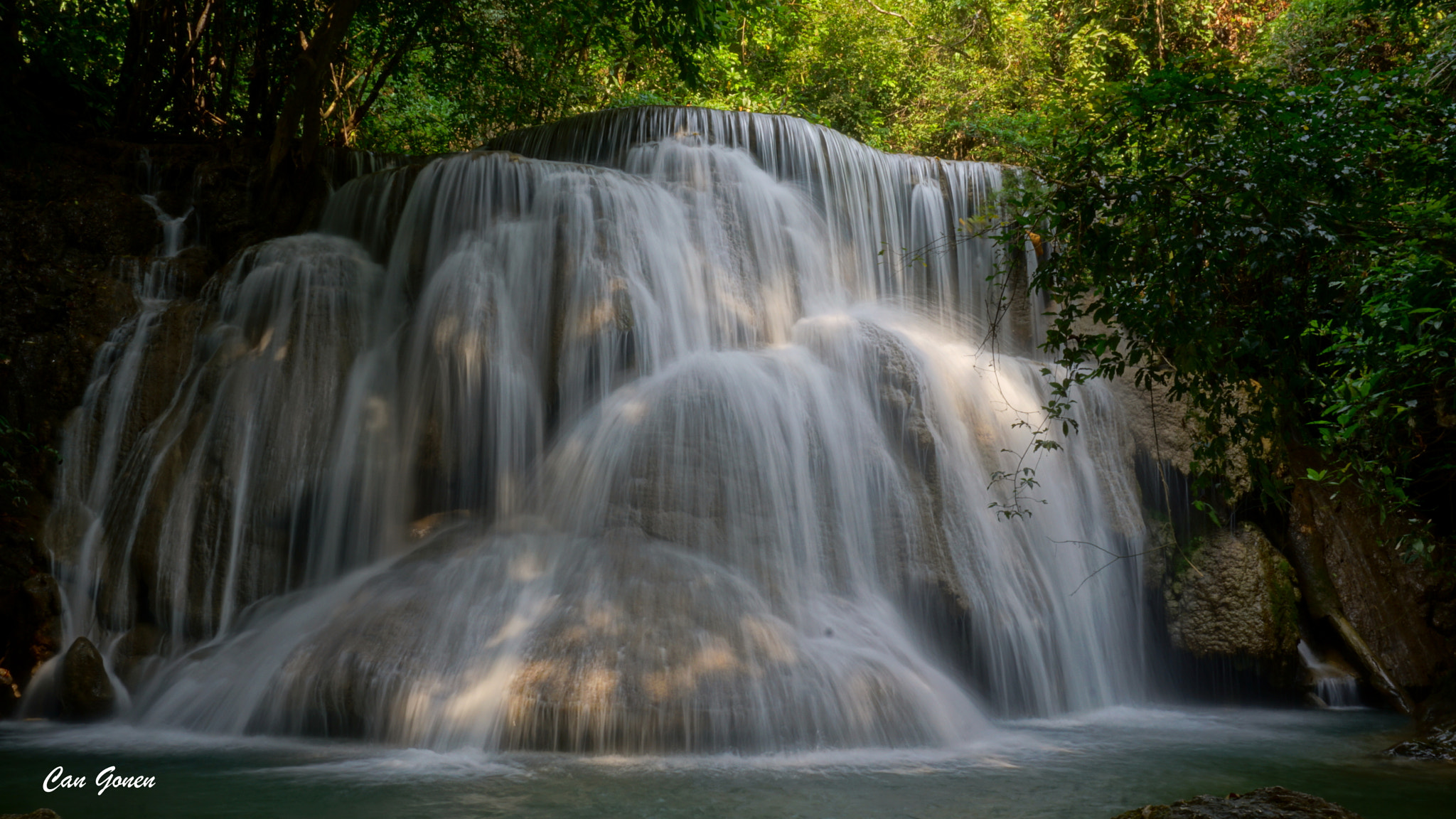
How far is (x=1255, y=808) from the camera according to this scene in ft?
11.1

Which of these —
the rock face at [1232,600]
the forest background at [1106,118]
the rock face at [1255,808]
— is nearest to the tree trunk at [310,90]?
the forest background at [1106,118]

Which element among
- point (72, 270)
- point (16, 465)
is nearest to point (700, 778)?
point (16, 465)

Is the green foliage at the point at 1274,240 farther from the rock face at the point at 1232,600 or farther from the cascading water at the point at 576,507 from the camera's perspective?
the rock face at the point at 1232,600

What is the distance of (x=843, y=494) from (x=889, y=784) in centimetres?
342

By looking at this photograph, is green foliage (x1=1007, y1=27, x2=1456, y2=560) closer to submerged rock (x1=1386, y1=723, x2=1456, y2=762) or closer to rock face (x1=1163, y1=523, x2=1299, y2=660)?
submerged rock (x1=1386, y1=723, x2=1456, y2=762)

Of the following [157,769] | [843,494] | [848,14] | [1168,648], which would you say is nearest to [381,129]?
[848,14]

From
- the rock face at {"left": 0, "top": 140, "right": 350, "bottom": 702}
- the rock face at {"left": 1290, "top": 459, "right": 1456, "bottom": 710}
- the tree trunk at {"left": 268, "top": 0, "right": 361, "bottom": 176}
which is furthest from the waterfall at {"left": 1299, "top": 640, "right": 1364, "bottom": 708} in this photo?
the tree trunk at {"left": 268, "top": 0, "right": 361, "bottom": 176}

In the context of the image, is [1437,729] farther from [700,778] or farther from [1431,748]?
[700,778]

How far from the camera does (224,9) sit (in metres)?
13.0

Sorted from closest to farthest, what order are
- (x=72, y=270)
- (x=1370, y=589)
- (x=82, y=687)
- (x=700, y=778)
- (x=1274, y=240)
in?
(x=1274, y=240) → (x=700, y=778) → (x=82, y=687) → (x=1370, y=589) → (x=72, y=270)

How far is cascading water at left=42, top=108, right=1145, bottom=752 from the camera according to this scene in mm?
6555

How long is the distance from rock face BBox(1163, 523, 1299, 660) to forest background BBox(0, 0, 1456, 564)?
0.66 meters

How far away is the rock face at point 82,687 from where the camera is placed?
6.92m

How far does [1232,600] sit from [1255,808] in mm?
6385
